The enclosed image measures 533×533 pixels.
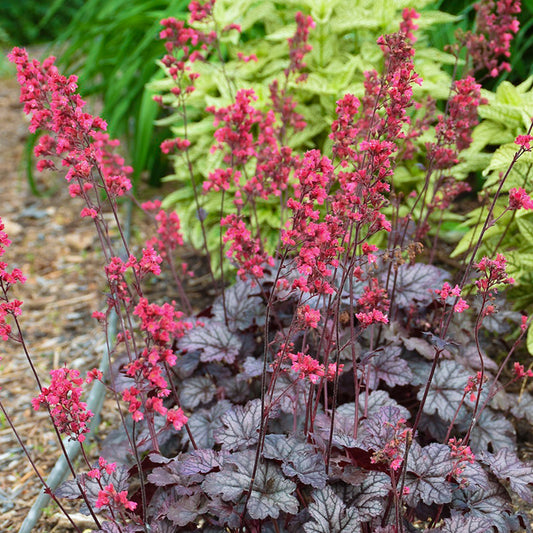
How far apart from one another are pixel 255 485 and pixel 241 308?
93cm

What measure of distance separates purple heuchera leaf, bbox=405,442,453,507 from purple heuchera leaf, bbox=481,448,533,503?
0.62 ft

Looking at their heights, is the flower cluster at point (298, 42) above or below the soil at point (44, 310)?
above

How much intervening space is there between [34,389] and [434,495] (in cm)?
200

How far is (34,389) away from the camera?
290cm

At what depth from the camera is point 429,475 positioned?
164cm

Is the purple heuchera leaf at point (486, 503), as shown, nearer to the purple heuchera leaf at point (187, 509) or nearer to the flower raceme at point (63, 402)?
the purple heuchera leaf at point (187, 509)

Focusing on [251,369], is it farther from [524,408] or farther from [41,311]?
[41,311]

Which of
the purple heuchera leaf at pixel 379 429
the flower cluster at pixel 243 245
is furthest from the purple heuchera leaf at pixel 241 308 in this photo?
the purple heuchera leaf at pixel 379 429

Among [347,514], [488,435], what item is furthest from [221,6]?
[347,514]

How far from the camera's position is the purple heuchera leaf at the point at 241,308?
2.35 m

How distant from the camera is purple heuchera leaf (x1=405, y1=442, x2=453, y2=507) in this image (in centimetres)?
159

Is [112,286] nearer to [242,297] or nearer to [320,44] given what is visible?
[242,297]

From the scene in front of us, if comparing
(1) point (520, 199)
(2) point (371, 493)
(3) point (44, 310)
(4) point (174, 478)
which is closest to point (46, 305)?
(3) point (44, 310)

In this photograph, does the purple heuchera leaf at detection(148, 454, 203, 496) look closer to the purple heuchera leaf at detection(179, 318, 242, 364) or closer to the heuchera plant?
the heuchera plant
